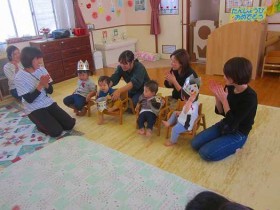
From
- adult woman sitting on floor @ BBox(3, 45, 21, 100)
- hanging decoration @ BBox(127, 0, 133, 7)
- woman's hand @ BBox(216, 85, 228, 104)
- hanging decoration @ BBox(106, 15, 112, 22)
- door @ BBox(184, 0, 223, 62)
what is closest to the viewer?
woman's hand @ BBox(216, 85, 228, 104)

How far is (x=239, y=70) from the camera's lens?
5.73 feet

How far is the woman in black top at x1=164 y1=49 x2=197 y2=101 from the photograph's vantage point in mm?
2439

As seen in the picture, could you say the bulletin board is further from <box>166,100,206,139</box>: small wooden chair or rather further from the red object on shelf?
<box>166,100,206,139</box>: small wooden chair

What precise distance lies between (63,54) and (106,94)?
209 centimetres

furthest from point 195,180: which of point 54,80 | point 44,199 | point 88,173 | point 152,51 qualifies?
point 152,51

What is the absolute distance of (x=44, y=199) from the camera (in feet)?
5.68

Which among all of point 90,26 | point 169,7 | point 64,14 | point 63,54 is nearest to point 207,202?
point 63,54

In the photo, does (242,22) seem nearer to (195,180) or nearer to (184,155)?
(184,155)

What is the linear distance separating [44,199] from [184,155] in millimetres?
1189

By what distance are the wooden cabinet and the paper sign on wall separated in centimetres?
281

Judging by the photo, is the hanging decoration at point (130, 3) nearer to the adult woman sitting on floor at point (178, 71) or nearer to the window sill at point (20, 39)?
the window sill at point (20, 39)

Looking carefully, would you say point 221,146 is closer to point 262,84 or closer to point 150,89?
point 150,89

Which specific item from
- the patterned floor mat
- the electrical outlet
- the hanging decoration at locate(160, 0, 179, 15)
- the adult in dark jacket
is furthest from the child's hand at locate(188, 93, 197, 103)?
the electrical outlet

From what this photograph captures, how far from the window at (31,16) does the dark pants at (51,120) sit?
2263 mm
